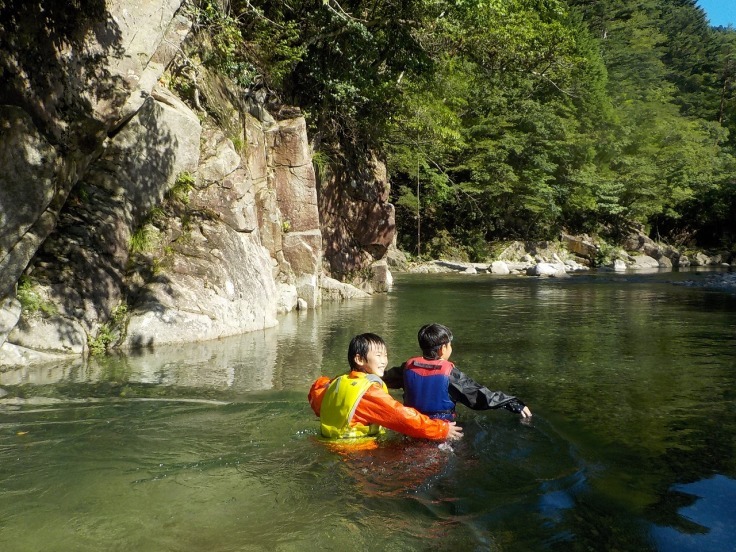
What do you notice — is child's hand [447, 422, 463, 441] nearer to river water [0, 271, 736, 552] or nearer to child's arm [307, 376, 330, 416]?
river water [0, 271, 736, 552]

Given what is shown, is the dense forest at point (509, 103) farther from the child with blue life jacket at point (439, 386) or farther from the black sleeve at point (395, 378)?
the child with blue life jacket at point (439, 386)

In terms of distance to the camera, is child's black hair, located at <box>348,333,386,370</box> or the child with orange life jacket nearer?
the child with orange life jacket

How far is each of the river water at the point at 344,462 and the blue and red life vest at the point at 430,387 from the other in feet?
1.07

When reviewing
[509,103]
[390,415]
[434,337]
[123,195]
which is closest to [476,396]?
[434,337]

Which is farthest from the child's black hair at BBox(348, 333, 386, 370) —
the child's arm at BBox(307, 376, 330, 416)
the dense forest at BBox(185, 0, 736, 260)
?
the dense forest at BBox(185, 0, 736, 260)

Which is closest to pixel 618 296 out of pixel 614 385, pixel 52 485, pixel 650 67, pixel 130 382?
pixel 614 385

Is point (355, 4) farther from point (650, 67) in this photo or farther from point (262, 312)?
point (650, 67)

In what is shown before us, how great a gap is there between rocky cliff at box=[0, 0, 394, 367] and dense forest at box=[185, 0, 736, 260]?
2107mm

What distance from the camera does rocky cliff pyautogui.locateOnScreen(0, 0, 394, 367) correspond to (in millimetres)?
7605

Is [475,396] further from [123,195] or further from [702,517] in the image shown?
[123,195]

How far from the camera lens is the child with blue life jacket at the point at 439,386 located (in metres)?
5.45

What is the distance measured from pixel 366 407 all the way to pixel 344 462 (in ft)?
1.45

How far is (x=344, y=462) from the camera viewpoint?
16.2ft

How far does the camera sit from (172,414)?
637 centimetres
